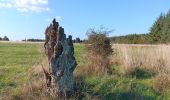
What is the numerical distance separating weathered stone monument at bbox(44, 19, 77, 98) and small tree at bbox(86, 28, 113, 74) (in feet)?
12.4

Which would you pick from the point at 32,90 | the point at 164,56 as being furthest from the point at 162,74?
the point at 32,90

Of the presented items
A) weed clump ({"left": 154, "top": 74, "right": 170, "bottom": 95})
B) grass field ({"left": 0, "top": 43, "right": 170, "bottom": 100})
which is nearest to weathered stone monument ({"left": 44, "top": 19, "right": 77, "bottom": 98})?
grass field ({"left": 0, "top": 43, "right": 170, "bottom": 100})

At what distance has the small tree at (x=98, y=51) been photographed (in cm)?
1560

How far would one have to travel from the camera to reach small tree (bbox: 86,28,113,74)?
51.2 ft

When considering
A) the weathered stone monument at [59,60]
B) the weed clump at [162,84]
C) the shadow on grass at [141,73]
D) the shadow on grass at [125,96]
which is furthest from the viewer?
the shadow on grass at [141,73]

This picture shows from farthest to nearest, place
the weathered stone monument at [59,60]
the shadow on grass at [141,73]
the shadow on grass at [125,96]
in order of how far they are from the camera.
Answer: the shadow on grass at [141,73], the shadow on grass at [125,96], the weathered stone monument at [59,60]

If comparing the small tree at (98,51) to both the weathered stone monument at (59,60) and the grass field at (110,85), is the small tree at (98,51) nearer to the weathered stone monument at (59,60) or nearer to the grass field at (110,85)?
the grass field at (110,85)

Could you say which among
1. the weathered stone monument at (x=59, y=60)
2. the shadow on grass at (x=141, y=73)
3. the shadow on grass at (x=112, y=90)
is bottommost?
the shadow on grass at (x=112, y=90)

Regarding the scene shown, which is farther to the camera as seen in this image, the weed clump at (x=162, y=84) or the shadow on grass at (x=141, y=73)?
the shadow on grass at (x=141, y=73)

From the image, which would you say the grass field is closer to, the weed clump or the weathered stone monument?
the weed clump

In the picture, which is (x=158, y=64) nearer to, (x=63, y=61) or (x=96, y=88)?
(x=96, y=88)

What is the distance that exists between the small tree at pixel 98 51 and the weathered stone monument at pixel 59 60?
12.4 ft

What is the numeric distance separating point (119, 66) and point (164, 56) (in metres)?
2.09

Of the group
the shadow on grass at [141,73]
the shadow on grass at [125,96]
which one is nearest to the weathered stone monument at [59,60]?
the shadow on grass at [125,96]
